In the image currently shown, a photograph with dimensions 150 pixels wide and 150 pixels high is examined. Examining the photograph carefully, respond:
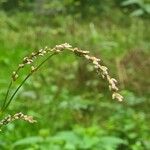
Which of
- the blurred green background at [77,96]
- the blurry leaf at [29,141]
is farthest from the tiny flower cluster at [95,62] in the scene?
the blurry leaf at [29,141]

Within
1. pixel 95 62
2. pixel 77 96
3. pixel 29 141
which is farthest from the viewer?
pixel 77 96

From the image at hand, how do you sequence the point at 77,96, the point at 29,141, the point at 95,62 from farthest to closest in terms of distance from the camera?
the point at 77,96
the point at 29,141
the point at 95,62

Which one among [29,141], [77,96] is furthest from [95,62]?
[77,96]

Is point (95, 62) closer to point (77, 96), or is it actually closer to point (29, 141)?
point (29, 141)

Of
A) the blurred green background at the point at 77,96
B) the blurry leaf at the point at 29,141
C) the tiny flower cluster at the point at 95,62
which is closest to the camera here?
the tiny flower cluster at the point at 95,62

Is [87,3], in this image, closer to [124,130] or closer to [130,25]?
[130,25]

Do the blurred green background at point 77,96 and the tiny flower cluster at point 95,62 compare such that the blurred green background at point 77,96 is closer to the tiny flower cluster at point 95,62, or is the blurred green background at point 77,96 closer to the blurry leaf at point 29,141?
the blurry leaf at point 29,141

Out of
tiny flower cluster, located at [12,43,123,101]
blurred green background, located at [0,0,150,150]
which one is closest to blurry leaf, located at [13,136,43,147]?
blurred green background, located at [0,0,150,150]

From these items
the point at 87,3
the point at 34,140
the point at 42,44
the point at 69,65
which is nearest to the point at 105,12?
the point at 87,3
